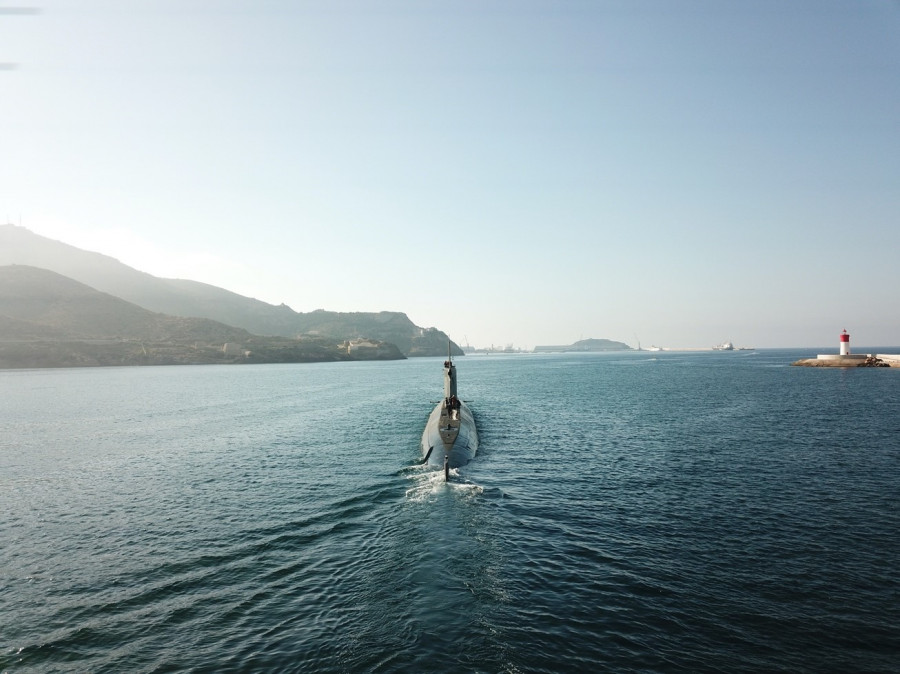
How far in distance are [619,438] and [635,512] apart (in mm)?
24888

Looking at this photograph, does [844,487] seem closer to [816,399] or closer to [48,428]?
[816,399]

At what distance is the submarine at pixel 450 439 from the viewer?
134 feet

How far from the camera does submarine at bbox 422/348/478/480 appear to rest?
134 ft

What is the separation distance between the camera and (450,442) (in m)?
43.6

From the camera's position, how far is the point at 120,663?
A: 14.3 m

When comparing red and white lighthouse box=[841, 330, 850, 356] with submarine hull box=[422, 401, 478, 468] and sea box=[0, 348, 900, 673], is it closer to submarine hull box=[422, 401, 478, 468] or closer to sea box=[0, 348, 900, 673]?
sea box=[0, 348, 900, 673]

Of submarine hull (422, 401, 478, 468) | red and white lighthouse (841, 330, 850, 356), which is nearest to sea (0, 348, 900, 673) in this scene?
submarine hull (422, 401, 478, 468)

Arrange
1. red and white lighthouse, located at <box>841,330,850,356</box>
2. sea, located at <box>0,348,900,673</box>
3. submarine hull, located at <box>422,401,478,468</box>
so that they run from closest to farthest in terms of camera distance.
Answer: sea, located at <box>0,348,900,673</box> → submarine hull, located at <box>422,401,478,468</box> → red and white lighthouse, located at <box>841,330,850,356</box>

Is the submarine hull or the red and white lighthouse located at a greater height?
the red and white lighthouse

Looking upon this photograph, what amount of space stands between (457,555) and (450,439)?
22.5 metres

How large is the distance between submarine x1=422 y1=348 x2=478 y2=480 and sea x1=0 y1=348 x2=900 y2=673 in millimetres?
1714

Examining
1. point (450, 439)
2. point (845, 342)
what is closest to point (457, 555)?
point (450, 439)

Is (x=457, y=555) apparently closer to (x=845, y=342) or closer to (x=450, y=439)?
(x=450, y=439)

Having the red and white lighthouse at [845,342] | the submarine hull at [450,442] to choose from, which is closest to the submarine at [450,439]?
the submarine hull at [450,442]
